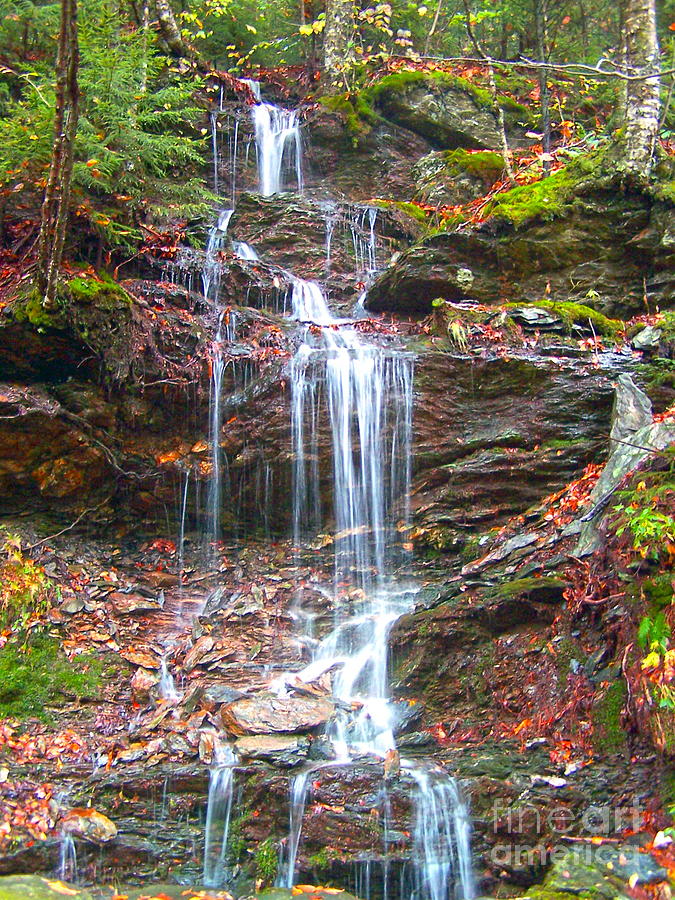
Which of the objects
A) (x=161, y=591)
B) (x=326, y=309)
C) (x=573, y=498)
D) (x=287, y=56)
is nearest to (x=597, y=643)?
(x=573, y=498)

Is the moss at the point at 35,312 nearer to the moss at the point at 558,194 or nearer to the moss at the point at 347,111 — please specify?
the moss at the point at 558,194

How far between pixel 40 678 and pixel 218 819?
7.09 feet

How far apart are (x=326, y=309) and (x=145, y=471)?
4.11 meters

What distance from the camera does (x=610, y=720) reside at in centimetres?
482

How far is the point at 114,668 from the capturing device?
6535mm

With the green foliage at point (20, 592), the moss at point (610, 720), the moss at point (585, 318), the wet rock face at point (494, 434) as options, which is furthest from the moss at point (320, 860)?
the moss at point (585, 318)

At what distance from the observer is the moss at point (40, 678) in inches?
229

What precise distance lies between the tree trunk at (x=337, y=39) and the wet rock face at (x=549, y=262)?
24.3 ft

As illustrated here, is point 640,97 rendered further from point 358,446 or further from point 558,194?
point 358,446

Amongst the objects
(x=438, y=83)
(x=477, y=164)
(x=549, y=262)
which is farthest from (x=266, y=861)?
(x=438, y=83)

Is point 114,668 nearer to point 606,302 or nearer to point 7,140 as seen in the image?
point 7,140

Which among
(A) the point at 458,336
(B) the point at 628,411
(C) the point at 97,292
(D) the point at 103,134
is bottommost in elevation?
(B) the point at 628,411

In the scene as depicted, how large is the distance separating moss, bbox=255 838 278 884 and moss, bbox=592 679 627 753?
246 centimetres

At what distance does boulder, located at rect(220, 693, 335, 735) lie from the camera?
5684 mm
